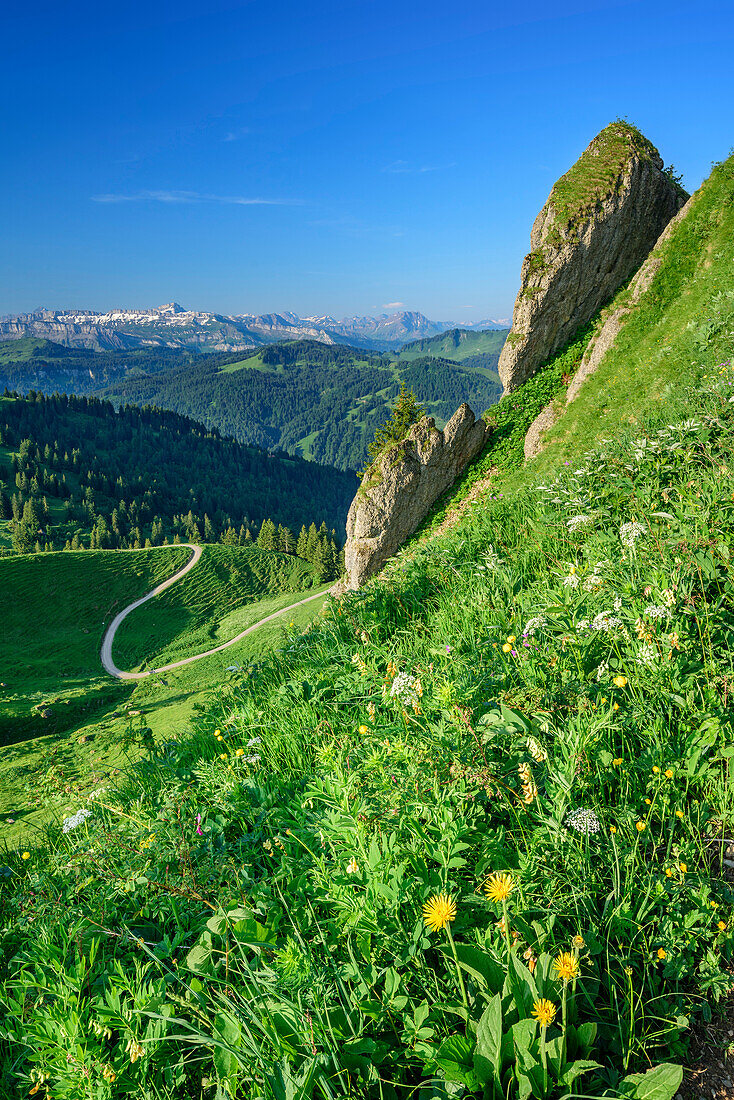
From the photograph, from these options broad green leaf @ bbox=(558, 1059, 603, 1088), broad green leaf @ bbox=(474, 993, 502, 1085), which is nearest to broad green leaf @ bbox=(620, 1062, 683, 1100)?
broad green leaf @ bbox=(558, 1059, 603, 1088)

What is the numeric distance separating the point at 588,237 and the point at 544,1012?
3076 cm

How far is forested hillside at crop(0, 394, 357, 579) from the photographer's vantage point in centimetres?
10962

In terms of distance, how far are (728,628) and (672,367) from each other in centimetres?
1557

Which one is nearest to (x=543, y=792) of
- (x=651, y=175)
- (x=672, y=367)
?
(x=672, y=367)

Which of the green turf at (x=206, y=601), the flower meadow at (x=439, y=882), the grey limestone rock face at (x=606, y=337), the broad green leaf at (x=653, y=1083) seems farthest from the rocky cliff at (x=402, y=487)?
the green turf at (x=206, y=601)

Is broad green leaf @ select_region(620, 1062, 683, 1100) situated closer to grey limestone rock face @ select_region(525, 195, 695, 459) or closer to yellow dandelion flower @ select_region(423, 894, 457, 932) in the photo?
yellow dandelion flower @ select_region(423, 894, 457, 932)

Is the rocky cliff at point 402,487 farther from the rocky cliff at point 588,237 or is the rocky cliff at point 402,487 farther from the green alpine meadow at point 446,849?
the green alpine meadow at point 446,849

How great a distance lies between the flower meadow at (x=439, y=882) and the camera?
1.69m

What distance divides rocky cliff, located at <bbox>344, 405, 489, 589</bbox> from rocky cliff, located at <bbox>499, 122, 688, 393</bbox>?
5.82 metres

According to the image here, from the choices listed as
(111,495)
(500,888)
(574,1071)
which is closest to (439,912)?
(500,888)

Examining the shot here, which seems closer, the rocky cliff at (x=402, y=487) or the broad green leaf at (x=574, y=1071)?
the broad green leaf at (x=574, y=1071)

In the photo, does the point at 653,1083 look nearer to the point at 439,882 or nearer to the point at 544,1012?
the point at 544,1012

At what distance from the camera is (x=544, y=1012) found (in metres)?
1.48

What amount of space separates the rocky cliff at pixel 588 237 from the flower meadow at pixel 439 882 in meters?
26.0
